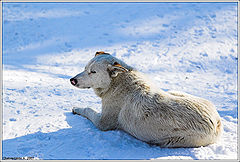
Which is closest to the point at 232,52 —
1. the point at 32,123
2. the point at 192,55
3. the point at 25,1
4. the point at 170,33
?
the point at 192,55

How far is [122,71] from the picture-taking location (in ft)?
16.0

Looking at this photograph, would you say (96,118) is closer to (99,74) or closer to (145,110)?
(99,74)

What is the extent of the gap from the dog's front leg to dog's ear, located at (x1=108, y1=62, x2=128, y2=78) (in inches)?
32.5

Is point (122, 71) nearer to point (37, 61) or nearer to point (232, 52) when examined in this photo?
point (37, 61)

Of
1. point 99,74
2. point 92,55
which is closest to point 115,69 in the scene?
point 99,74

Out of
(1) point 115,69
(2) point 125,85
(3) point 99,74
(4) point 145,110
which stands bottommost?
(4) point 145,110

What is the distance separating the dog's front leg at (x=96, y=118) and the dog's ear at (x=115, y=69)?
825 mm

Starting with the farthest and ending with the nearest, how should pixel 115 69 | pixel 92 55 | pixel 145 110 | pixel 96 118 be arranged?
pixel 92 55, pixel 96 118, pixel 115 69, pixel 145 110

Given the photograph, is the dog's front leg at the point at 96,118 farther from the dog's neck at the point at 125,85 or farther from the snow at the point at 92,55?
the dog's neck at the point at 125,85

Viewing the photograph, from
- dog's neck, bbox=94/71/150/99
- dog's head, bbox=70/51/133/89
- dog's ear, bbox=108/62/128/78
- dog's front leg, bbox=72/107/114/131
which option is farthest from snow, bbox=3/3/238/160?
dog's ear, bbox=108/62/128/78

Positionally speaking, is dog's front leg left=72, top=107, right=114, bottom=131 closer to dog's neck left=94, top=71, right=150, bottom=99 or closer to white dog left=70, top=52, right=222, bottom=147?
white dog left=70, top=52, right=222, bottom=147

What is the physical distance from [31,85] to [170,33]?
722 centimetres

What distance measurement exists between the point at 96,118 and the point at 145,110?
113 cm

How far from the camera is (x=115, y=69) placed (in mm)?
4902
